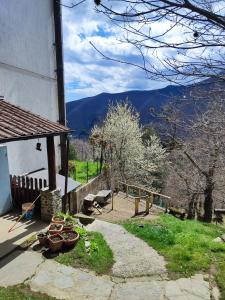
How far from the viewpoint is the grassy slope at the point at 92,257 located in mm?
7301

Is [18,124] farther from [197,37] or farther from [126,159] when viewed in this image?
[126,159]

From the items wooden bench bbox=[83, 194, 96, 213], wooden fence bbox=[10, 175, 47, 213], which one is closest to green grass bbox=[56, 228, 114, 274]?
wooden fence bbox=[10, 175, 47, 213]

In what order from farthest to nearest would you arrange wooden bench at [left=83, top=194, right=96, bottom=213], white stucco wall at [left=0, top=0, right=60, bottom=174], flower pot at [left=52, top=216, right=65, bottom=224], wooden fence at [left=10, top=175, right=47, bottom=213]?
wooden bench at [left=83, top=194, right=96, bottom=213]
white stucco wall at [left=0, top=0, right=60, bottom=174]
wooden fence at [left=10, top=175, right=47, bottom=213]
flower pot at [left=52, top=216, right=65, bottom=224]

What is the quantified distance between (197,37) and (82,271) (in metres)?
5.65

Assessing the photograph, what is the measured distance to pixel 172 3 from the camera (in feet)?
9.09

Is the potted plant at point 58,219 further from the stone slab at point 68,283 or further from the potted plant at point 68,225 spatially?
the stone slab at point 68,283

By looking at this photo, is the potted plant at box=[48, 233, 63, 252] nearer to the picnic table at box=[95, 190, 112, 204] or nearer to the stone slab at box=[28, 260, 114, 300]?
the stone slab at box=[28, 260, 114, 300]

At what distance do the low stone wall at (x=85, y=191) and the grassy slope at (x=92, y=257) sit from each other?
5.30 meters

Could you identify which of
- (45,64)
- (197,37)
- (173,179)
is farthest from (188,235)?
(173,179)

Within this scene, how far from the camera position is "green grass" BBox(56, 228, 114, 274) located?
23.9 feet

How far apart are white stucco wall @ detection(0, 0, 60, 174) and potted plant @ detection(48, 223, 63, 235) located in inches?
125

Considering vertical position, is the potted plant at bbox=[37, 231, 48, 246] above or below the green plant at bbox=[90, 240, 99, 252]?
above

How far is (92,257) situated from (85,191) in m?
8.01

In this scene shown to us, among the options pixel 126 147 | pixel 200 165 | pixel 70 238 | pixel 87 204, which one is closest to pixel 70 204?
pixel 87 204
